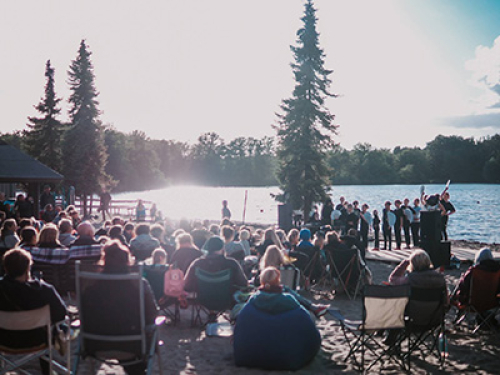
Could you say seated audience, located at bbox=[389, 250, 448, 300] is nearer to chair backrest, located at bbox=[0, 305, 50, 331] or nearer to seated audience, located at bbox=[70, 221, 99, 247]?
chair backrest, located at bbox=[0, 305, 50, 331]

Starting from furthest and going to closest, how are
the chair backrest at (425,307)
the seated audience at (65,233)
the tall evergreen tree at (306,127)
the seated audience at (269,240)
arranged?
the tall evergreen tree at (306,127)
the seated audience at (269,240)
the seated audience at (65,233)
the chair backrest at (425,307)

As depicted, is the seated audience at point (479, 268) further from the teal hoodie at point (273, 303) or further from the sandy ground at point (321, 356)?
the teal hoodie at point (273, 303)

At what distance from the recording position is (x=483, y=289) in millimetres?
6270

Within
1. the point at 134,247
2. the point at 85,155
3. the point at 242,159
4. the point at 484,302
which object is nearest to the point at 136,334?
the point at 134,247

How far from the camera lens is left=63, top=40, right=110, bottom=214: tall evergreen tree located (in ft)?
119

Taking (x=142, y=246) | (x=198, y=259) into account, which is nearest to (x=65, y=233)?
(x=142, y=246)

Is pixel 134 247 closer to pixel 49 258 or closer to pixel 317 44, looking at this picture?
pixel 49 258

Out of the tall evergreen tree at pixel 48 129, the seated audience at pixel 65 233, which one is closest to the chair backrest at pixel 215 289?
the seated audience at pixel 65 233

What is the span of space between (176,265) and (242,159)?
107m

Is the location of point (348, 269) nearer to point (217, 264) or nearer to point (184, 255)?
point (184, 255)

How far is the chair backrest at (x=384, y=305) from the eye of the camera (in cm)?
505

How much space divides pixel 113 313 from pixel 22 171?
56.9 ft

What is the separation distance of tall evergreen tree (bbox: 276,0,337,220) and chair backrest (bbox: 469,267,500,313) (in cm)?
1751

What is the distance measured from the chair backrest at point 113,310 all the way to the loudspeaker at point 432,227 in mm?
9998
